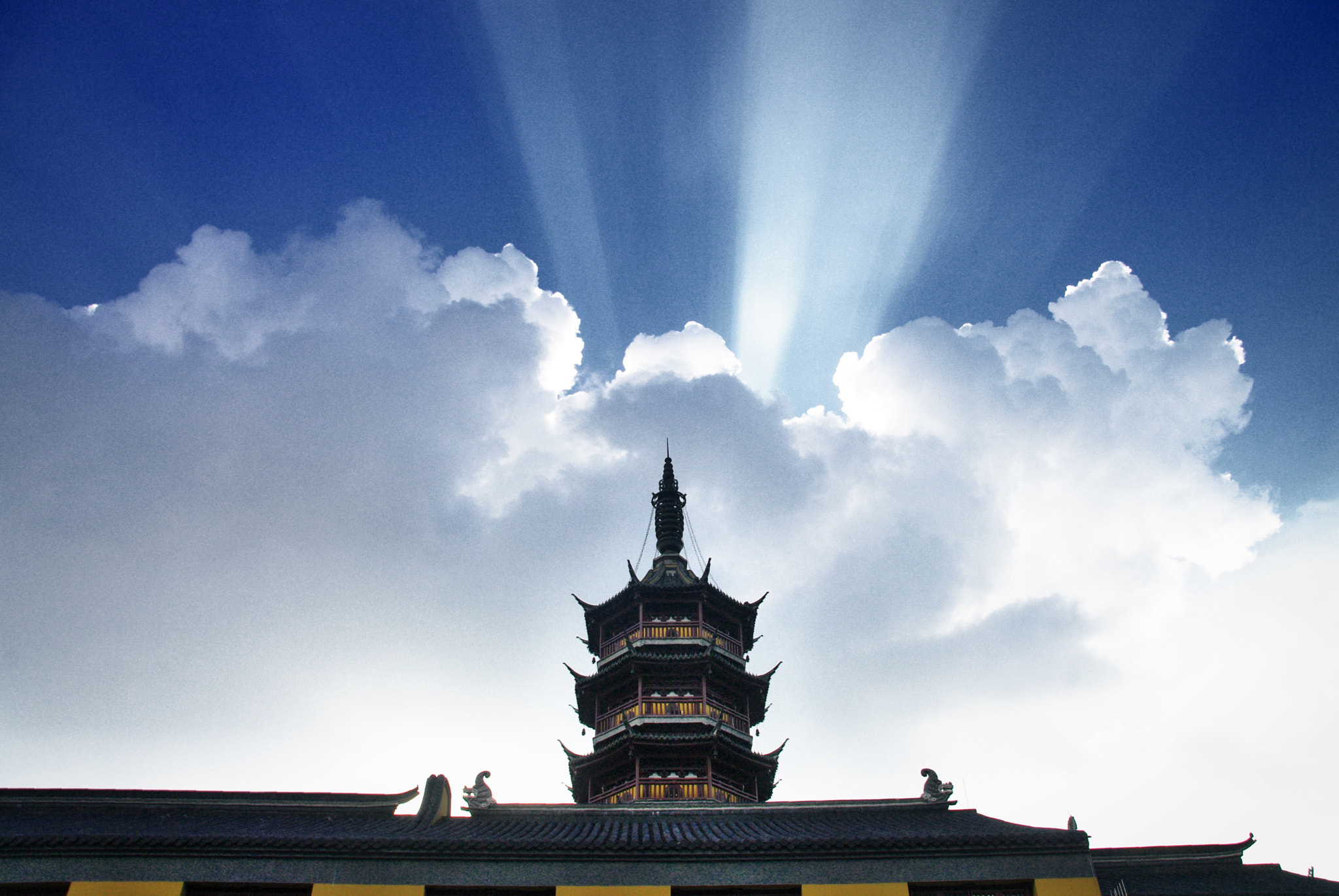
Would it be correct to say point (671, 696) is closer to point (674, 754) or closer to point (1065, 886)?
point (674, 754)

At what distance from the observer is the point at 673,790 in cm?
2795

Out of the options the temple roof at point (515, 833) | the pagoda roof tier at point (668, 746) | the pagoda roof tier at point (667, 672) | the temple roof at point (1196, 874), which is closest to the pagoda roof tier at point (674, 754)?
the pagoda roof tier at point (668, 746)

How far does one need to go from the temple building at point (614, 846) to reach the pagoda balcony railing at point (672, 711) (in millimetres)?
488

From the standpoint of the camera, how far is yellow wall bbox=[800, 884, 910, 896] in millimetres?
18469

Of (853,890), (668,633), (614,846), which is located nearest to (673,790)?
(668,633)

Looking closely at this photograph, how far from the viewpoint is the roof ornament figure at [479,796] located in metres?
23.0

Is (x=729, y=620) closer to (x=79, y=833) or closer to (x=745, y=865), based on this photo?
(x=745, y=865)

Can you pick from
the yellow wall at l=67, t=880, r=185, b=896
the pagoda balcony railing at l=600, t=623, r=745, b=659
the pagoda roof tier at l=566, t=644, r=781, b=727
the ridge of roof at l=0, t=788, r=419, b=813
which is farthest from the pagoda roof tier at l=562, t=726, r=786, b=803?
the yellow wall at l=67, t=880, r=185, b=896

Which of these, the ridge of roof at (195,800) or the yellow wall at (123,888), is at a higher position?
the ridge of roof at (195,800)

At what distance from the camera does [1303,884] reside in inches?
956

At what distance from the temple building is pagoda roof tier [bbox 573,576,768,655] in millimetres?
5385

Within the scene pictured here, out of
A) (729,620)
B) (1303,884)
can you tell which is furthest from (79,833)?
(1303,884)

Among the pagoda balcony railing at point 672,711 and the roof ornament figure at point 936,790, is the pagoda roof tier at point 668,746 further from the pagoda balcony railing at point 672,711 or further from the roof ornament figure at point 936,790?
the roof ornament figure at point 936,790

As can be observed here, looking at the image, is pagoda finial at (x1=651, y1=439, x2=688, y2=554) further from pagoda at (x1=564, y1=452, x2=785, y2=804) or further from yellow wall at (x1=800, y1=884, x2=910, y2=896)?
yellow wall at (x1=800, y1=884, x2=910, y2=896)
